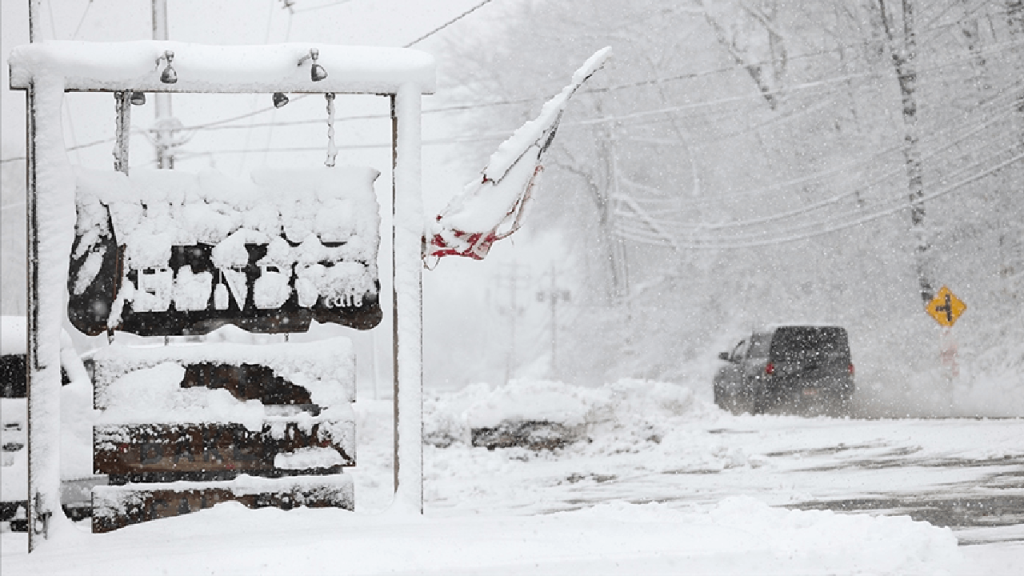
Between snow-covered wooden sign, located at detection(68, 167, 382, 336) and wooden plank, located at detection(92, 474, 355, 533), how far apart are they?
1.08m

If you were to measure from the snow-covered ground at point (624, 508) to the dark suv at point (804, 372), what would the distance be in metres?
0.66

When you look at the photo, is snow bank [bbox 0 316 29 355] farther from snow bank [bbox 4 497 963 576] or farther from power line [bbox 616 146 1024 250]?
power line [bbox 616 146 1024 250]

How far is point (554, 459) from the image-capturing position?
1902 centimetres

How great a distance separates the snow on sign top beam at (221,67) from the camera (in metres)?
8.45

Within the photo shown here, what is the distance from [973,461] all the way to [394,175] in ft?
33.7

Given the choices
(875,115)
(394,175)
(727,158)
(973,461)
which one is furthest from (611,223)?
(394,175)

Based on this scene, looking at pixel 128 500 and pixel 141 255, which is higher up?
pixel 141 255

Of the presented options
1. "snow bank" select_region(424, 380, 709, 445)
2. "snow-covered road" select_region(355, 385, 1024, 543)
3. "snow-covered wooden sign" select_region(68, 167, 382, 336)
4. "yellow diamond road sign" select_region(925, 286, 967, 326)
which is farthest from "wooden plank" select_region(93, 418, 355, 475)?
"yellow diamond road sign" select_region(925, 286, 967, 326)

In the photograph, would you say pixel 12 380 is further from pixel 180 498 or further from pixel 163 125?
pixel 163 125

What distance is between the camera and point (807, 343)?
2603 centimetres

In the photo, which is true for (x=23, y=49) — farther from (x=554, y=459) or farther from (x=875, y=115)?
(x=875, y=115)

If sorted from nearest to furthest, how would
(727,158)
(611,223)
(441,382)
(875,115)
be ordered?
(875,115), (727,158), (611,223), (441,382)

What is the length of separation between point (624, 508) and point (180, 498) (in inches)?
134

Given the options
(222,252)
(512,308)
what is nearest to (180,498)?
(222,252)
